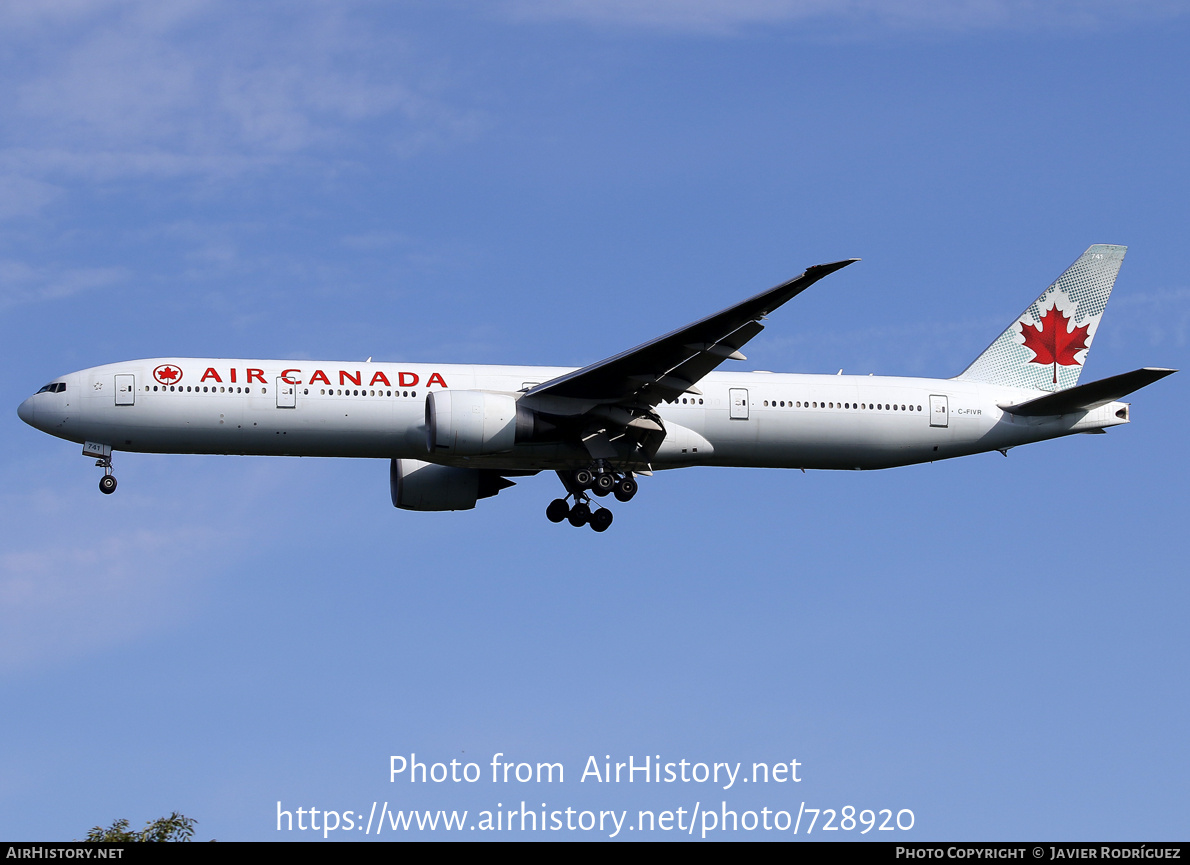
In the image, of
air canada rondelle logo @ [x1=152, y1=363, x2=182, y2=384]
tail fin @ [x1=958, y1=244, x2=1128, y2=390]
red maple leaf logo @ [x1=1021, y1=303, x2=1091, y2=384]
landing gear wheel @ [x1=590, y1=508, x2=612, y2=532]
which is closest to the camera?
air canada rondelle logo @ [x1=152, y1=363, x2=182, y2=384]

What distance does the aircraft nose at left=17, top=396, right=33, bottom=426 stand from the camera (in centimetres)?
3475

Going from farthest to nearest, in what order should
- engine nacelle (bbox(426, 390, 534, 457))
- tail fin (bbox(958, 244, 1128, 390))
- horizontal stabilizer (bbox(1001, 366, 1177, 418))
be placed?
tail fin (bbox(958, 244, 1128, 390)) < horizontal stabilizer (bbox(1001, 366, 1177, 418)) < engine nacelle (bbox(426, 390, 534, 457))

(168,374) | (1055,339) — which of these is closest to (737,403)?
(1055,339)

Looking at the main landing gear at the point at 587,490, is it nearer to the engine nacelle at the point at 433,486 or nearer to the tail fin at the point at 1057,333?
the engine nacelle at the point at 433,486

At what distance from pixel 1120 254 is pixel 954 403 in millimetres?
8352

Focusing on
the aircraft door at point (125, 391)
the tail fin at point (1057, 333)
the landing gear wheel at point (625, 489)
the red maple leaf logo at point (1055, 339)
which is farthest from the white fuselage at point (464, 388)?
the red maple leaf logo at point (1055, 339)

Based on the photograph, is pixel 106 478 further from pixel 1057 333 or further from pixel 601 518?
pixel 1057 333

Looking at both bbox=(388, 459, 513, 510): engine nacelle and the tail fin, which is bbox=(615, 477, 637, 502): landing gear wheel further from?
the tail fin

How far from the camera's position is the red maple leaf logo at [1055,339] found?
41.1 metres

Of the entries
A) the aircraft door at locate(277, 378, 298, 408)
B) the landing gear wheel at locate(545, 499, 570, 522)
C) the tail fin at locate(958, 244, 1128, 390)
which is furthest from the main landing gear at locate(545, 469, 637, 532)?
the tail fin at locate(958, 244, 1128, 390)

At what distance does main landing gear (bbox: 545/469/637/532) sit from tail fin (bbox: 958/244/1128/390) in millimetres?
10587

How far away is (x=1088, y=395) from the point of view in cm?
3762

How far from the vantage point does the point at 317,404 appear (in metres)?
34.4

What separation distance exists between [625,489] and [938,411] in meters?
8.74
